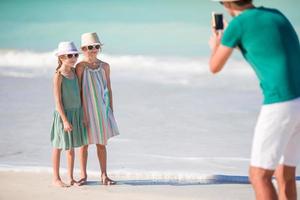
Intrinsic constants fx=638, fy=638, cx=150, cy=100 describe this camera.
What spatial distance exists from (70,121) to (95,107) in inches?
9.9

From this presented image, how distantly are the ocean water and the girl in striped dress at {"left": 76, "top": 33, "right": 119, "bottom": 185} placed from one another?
39cm

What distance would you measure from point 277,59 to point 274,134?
0.38m

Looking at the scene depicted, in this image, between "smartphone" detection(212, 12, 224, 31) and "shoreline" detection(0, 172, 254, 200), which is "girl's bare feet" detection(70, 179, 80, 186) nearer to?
"shoreline" detection(0, 172, 254, 200)

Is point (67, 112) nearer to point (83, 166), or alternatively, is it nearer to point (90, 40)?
point (83, 166)

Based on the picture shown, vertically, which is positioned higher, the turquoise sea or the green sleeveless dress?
the turquoise sea

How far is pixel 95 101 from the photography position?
524cm

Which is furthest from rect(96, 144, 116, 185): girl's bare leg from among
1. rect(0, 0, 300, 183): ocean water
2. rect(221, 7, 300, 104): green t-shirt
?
rect(221, 7, 300, 104): green t-shirt

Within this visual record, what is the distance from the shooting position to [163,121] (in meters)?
8.61

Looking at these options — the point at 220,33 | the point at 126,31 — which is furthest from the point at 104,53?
the point at 220,33

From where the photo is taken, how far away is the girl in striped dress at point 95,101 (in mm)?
5199

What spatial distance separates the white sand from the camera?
4621 mm

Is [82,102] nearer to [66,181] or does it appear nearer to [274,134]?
[66,181]

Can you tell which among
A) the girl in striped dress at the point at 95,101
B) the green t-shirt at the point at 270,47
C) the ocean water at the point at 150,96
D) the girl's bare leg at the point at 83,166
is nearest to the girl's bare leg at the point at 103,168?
the girl in striped dress at the point at 95,101

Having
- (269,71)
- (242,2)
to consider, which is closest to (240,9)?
(242,2)
